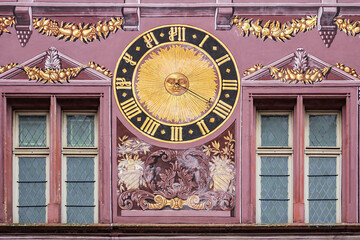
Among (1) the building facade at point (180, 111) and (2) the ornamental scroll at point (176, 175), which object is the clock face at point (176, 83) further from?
(2) the ornamental scroll at point (176, 175)

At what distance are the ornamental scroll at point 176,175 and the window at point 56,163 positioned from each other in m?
0.48

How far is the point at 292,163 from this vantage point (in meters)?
11.5

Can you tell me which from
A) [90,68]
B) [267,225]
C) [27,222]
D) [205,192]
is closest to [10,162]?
[27,222]

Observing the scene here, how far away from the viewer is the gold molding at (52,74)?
450 inches

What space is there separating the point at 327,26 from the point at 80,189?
13.3 feet

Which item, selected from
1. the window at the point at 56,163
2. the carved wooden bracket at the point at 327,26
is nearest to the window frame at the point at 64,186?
the window at the point at 56,163

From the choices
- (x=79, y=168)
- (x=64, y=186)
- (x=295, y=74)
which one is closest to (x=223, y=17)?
(x=295, y=74)

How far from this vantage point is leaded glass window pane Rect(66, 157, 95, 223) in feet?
37.6

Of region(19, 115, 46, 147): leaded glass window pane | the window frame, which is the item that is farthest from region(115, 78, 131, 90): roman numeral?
region(19, 115, 46, 147): leaded glass window pane

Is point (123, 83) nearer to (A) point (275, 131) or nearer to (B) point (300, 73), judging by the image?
(A) point (275, 131)

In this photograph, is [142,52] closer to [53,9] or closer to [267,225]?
[53,9]

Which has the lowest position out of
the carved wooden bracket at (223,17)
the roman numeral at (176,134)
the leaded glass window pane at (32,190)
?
the leaded glass window pane at (32,190)

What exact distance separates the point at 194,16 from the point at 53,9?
1.94 metres

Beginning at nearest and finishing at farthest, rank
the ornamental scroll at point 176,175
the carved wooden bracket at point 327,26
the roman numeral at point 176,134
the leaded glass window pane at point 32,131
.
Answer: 1. the ornamental scroll at point 176,175
2. the roman numeral at point 176,134
3. the carved wooden bracket at point 327,26
4. the leaded glass window pane at point 32,131
